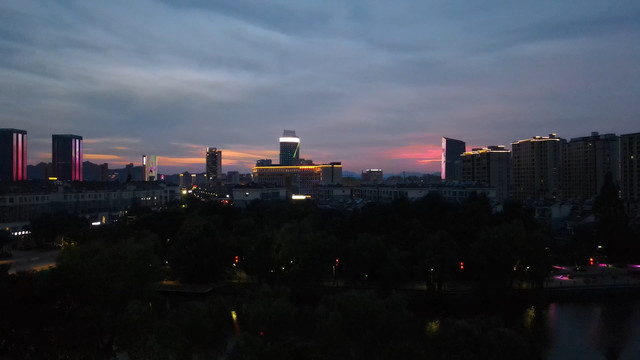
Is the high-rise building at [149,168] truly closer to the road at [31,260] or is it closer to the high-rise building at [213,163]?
the high-rise building at [213,163]

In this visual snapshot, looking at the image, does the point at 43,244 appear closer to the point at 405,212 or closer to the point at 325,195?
the point at 405,212

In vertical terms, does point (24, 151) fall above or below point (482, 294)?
above

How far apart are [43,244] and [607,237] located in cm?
2600

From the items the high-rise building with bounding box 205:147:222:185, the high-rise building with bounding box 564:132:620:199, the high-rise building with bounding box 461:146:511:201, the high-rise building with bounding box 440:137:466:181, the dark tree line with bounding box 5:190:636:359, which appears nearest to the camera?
the dark tree line with bounding box 5:190:636:359

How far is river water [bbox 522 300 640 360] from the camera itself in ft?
32.3

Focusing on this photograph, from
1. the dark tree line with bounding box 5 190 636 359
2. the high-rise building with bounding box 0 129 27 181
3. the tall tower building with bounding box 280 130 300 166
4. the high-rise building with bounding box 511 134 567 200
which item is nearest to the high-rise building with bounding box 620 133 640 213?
the high-rise building with bounding box 511 134 567 200

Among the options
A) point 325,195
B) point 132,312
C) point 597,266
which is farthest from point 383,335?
point 325,195

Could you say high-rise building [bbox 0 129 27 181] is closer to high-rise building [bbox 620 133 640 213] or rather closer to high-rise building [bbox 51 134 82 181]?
high-rise building [bbox 51 134 82 181]

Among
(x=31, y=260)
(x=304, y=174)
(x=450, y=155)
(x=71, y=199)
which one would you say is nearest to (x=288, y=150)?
(x=304, y=174)

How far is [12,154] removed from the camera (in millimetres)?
58188

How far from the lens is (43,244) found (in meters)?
22.6

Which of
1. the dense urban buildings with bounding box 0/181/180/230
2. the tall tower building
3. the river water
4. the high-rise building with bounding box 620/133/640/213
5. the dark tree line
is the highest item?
the tall tower building

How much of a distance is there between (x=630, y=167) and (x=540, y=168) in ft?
30.1

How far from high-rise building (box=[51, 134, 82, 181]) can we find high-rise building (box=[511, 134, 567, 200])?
63.3 m
